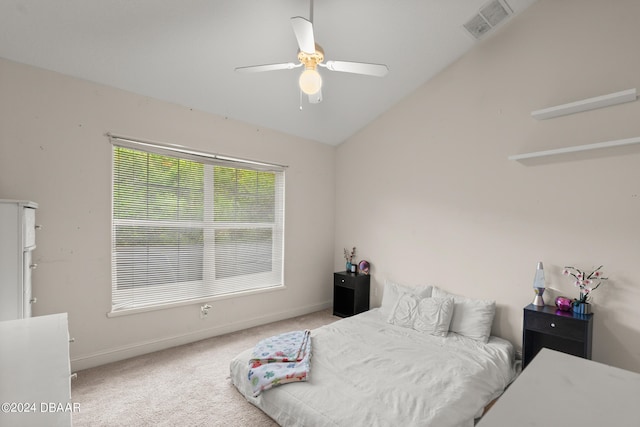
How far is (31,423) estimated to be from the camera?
2.00ft

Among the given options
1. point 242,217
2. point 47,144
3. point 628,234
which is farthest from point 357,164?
point 47,144

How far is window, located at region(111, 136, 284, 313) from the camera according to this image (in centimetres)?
285

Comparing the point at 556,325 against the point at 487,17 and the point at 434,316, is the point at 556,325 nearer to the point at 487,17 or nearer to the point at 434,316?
the point at 434,316

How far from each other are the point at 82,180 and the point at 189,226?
3.25ft

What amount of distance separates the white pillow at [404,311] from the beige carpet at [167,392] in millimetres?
1597

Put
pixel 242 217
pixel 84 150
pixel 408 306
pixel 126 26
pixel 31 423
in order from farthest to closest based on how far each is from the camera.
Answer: pixel 242 217 → pixel 408 306 → pixel 84 150 → pixel 126 26 → pixel 31 423

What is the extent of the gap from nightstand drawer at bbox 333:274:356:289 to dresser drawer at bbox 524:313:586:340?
1.93 m

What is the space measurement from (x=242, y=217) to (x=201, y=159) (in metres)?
0.82

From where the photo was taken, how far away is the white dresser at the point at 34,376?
0.64 meters

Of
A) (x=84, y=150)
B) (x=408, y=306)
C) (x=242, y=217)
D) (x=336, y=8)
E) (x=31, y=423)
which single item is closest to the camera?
(x=31, y=423)

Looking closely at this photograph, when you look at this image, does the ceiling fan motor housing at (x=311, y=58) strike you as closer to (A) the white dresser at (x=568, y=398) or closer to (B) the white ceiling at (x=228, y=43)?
(B) the white ceiling at (x=228, y=43)

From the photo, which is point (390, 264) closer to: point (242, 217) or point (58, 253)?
point (242, 217)

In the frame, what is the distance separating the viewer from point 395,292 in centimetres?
348

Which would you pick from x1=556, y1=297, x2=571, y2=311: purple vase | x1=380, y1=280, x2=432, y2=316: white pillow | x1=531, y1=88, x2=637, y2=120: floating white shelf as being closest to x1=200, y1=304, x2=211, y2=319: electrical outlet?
x1=380, y1=280, x2=432, y2=316: white pillow
